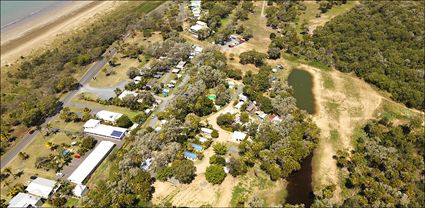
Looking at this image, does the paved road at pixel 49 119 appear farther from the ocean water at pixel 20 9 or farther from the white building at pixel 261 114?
the ocean water at pixel 20 9

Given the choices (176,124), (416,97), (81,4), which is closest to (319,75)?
(416,97)

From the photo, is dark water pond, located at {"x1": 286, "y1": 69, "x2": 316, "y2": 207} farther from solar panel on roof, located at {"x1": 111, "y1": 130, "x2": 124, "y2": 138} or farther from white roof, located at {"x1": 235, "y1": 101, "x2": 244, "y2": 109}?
solar panel on roof, located at {"x1": 111, "y1": 130, "x2": 124, "y2": 138}

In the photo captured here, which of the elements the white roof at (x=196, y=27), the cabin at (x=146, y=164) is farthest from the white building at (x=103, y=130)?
the white roof at (x=196, y=27)

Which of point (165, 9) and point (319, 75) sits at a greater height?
point (165, 9)

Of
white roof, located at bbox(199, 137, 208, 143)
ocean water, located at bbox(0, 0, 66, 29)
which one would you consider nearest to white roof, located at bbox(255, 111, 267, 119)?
white roof, located at bbox(199, 137, 208, 143)

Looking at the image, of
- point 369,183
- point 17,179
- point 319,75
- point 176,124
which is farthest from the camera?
point 319,75

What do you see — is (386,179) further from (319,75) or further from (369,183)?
(319,75)
